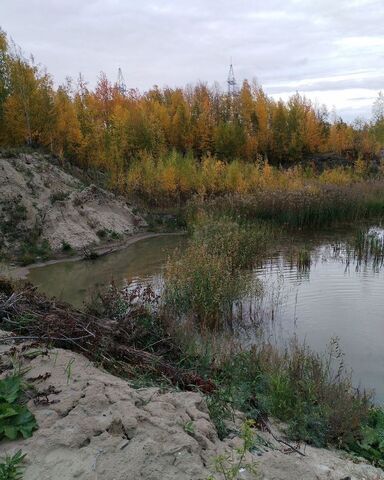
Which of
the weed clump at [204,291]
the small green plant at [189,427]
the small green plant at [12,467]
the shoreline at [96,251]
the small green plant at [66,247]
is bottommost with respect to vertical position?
the shoreline at [96,251]

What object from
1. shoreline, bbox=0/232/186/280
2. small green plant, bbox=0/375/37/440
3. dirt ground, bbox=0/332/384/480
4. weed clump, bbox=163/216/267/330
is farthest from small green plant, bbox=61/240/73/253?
small green plant, bbox=0/375/37/440

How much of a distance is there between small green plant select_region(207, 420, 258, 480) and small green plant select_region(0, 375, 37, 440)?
135 cm

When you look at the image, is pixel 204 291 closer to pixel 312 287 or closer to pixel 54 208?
pixel 312 287

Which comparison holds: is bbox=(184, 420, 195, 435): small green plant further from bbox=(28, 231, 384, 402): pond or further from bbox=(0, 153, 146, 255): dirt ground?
bbox=(0, 153, 146, 255): dirt ground

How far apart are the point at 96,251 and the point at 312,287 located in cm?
788

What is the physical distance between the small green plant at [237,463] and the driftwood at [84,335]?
111cm

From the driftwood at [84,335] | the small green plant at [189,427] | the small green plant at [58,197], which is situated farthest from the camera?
the small green plant at [58,197]

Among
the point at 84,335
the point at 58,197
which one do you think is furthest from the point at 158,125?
the point at 84,335

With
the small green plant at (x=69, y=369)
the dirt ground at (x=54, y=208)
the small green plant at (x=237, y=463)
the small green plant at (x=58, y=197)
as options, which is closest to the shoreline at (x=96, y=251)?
the dirt ground at (x=54, y=208)

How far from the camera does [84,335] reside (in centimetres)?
495

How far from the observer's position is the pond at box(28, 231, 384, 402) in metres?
7.18

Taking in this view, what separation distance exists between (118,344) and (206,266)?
3.33 meters

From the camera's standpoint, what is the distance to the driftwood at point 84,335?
461cm

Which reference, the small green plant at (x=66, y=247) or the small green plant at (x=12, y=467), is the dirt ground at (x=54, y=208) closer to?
the small green plant at (x=66, y=247)
